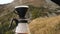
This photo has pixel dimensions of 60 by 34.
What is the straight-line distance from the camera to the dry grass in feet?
4.47

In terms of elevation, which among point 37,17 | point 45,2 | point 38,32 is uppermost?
point 45,2

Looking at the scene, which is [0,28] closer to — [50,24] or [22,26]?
[50,24]

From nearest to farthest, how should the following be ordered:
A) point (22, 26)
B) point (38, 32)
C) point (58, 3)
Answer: point (22, 26), point (38, 32), point (58, 3)

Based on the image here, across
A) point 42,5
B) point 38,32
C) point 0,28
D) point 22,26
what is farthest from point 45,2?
point 22,26

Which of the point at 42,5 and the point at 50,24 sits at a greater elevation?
the point at 42,5

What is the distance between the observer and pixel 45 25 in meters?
1.39

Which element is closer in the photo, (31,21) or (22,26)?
(22,26)

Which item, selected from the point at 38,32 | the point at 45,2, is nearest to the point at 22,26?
the point at 38,32

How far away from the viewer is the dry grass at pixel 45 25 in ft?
4.47

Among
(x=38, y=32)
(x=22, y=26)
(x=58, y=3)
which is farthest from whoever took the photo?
(x=58, y=3)

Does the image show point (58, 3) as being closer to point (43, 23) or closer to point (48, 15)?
point (48, 15)

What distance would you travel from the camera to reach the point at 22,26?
57 centimetres

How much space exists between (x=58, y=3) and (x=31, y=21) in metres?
0.34

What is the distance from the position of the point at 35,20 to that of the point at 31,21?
40 millimetres
